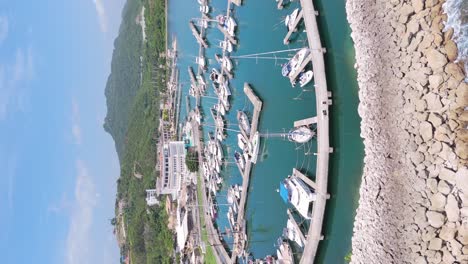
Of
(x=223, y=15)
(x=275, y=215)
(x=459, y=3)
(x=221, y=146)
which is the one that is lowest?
(x=275, y=215)

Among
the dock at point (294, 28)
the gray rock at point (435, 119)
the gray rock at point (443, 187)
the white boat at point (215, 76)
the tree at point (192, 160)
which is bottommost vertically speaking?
the tree at point (192, 160)

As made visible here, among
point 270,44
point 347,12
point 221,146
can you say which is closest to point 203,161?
point 221,146

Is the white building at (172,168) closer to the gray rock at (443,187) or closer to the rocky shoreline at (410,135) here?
the rocky shoreline at (410,135)

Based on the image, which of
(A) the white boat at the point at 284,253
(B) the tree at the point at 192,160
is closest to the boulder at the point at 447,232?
(A) the white boat at the point at 284,253

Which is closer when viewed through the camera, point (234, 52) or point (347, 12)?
point (347, 12)

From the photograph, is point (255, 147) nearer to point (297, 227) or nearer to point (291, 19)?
point (297, 227)

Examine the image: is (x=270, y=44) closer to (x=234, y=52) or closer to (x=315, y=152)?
(x=234, y=52)
